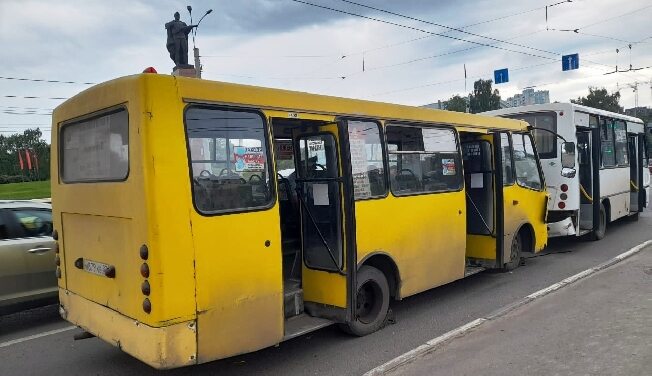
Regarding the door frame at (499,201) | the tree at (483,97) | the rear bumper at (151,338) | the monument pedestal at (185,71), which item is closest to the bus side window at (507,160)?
the door frame at (499,201)

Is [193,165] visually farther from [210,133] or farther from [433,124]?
[433,124]

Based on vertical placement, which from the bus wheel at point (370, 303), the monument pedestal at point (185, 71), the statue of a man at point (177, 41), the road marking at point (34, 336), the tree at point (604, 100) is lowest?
the road marking at point (34, 336)

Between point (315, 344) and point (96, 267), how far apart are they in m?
2.30

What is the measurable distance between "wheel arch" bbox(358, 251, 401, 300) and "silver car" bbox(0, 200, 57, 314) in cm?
388

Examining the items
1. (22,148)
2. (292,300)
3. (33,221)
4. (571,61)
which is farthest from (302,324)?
(22,148)

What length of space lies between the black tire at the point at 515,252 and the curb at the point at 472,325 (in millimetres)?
748

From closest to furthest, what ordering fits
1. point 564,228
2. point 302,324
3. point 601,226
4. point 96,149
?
point 96,149 < point 302,324 < point 564,228 < point 601,226

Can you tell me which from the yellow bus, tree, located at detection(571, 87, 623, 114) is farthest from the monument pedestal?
tree, located at detection(571, 87, 623, 114)

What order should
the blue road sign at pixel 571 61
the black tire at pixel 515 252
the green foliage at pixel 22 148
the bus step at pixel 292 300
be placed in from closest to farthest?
the bus step at pixel 292 300 < the black tire at pixel 515 252 < the blue road sign at pixel 571 61 < the green foliage at pixel 22 148

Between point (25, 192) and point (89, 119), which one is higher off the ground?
point (89, 119)

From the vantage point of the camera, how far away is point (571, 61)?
22016 mm

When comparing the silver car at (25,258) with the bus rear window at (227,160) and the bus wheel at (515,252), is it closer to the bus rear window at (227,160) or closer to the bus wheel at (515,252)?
the bus rear window at (227,160)

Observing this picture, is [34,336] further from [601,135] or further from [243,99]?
Answer: [601,135]

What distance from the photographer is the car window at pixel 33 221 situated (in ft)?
20.5
